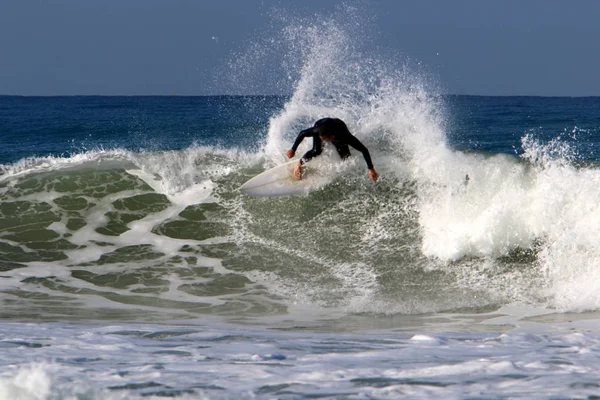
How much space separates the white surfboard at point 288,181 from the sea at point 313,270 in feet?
0.39

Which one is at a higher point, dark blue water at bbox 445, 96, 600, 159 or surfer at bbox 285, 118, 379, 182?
dark blue water at bbox 445, 96, 600, 159

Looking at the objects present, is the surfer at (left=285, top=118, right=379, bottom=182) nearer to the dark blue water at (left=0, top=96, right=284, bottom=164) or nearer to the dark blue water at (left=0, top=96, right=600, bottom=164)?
the dark blue water at (left=0, top=96, right=600, bottom=164)

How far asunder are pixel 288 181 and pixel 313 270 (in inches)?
75.2

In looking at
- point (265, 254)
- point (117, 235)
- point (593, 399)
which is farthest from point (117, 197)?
point (593, 399)

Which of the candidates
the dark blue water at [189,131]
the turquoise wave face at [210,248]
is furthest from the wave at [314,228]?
the dark blue water at [189,131]

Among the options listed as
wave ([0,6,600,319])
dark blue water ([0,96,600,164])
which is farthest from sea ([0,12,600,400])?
dark blue water ([0,96,600,164])

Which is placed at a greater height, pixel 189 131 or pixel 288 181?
pixel 189 131

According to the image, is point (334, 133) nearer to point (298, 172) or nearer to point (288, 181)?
point (298, 172)

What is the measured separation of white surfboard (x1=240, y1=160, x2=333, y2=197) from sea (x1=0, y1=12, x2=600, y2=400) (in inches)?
4.6

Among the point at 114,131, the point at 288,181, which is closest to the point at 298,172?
the point at 288,181

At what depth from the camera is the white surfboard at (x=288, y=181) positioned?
→ 34.3 feet

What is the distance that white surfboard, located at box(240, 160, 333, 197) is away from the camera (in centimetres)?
1047

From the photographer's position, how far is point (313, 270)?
893cm

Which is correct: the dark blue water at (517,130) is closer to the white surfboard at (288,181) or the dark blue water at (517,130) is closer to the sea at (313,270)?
the sea at (313,270)
